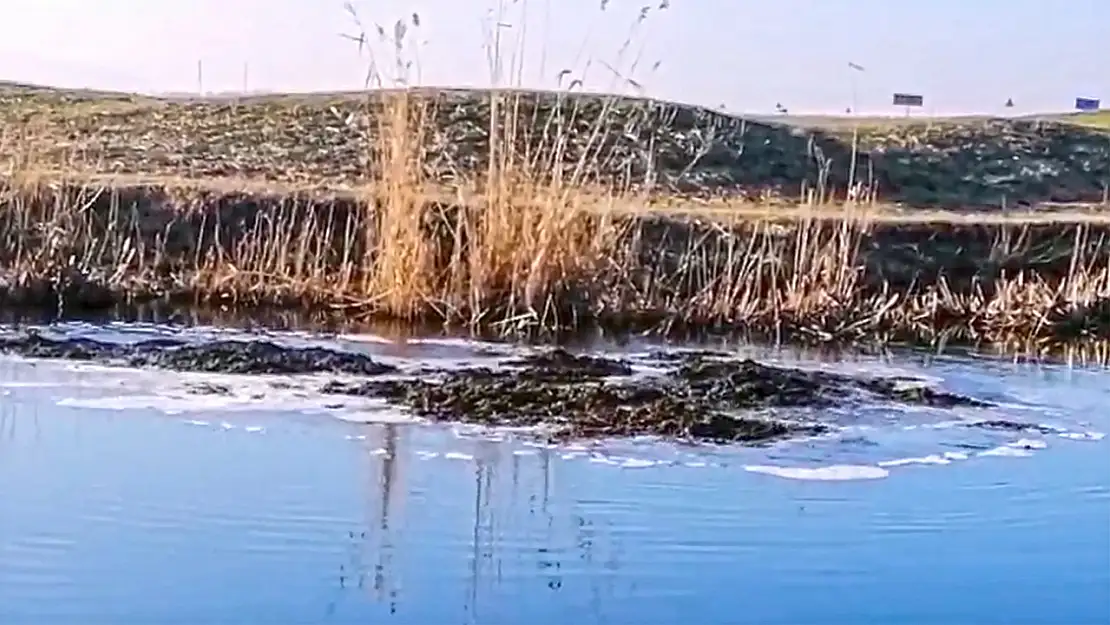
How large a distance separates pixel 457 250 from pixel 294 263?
935mm

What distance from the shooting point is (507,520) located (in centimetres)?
283

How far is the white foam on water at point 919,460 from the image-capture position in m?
3.34

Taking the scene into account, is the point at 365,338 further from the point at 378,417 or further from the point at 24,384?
the point at 378,417

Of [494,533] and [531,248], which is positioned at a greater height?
[531,248]

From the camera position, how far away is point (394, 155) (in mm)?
5418

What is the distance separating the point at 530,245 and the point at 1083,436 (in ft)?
6.77

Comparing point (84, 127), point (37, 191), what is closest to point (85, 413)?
point (37, 191)

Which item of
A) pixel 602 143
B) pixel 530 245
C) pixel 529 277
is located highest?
pixel 602 143

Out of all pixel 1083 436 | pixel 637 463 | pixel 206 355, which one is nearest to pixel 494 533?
pixel 637 463

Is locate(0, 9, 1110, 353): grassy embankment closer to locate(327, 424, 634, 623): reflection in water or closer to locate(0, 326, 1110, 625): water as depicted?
locate(0, 326, 1110, 625): water

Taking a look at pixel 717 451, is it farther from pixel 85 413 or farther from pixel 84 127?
pixel 84 127

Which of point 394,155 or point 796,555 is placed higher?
point 394,155

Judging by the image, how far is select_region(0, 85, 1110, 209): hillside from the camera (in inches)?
268

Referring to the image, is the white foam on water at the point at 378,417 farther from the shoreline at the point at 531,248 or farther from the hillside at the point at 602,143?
the hillside at the point at 602,143
